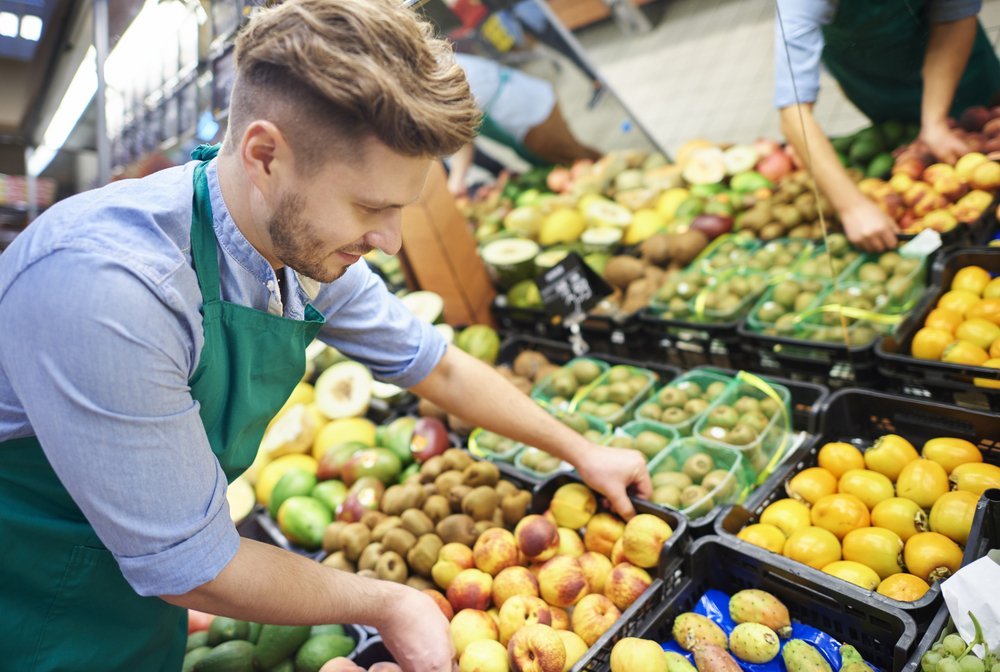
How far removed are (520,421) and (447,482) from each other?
1.71 feet

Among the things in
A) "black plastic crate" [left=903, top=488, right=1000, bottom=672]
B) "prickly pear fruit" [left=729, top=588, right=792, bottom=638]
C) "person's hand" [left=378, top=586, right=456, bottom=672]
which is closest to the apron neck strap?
"person's hand" [left=378, top=586, right=456, bottom=672]

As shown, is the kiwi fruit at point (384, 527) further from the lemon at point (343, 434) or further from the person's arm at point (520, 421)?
the lemon at point (343, 434)

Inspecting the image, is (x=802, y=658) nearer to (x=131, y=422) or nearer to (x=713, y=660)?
(x=713, y=660)

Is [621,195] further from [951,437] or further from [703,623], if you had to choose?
[703,623]

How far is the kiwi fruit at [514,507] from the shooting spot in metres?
2.08

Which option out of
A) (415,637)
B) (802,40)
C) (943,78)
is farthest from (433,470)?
(943,78)

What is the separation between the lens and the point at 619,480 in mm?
1891

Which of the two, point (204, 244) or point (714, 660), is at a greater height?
point (204, 244)

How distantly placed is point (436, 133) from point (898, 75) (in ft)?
6.53

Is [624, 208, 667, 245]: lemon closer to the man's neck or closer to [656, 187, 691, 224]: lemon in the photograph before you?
[656, 187, 691, 224]: lemon

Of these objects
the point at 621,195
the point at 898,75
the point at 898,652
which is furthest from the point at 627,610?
the point at 621,195

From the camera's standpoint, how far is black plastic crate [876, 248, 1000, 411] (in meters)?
1.92

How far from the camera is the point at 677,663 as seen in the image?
1.47 meters

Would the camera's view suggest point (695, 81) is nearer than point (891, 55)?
No
